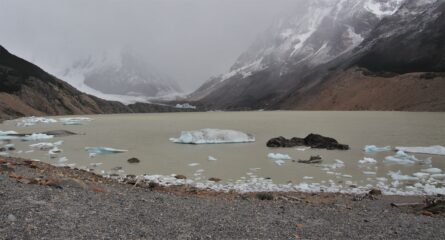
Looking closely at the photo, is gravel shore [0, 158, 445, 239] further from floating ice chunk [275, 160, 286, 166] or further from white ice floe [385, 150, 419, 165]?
white ice floe [385, 150, 419, 165]

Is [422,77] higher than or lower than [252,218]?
higher

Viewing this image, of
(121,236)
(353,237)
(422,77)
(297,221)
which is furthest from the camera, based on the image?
(422,77)

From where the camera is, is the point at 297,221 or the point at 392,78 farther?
the point at 392,78

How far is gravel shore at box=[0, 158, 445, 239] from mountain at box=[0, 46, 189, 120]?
11548 cm

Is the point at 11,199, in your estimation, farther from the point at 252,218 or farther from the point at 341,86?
the point at 341,86

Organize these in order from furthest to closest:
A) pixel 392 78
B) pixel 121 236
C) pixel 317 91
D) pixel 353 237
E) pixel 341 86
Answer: pixel 317 91 → pixel 341 86 → pixel 392 78 → pixel 353 237 → pixel 121 236

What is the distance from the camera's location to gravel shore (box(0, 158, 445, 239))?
9945 mm

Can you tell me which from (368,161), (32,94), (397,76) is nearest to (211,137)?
(368,161)

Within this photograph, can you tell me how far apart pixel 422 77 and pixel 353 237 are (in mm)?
140431

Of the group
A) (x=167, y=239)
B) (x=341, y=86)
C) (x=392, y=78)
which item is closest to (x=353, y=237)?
(x=167, y=239)

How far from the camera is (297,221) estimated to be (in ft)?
39.8

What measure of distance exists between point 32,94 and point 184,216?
151 meters

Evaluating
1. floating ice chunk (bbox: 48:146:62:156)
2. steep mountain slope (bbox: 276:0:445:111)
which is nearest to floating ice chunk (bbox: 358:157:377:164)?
floating ice chunk (bbox: 48:146:62:156)

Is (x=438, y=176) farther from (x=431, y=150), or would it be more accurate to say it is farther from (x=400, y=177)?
(x=431, y=150)
